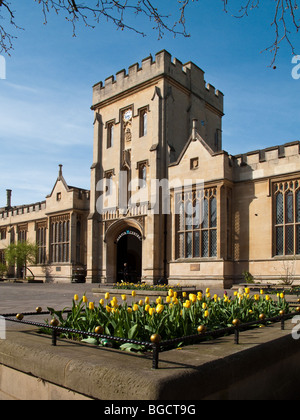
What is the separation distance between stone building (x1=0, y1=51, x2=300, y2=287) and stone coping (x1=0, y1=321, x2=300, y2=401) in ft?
52.3

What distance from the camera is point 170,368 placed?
268 centimetres

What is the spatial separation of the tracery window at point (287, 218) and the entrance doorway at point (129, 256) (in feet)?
29.1

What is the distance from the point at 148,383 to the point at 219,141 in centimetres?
2985

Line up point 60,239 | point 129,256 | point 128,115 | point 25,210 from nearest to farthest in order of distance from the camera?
point 128,115
point 60,239
point 129,256
point 25,210

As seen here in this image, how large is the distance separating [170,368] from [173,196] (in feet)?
67.9

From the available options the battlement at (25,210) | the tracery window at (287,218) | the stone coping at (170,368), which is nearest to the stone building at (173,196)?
the tracery window at (287,218)

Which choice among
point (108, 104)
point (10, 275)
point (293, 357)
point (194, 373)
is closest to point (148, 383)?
point (194, 373)

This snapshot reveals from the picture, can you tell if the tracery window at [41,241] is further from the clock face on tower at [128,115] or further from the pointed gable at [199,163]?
the pointed gable at [199,163]

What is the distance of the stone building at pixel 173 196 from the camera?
20047 millimetres

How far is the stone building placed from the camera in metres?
20.0

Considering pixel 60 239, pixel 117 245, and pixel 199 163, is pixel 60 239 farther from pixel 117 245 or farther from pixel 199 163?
pixel 199 163

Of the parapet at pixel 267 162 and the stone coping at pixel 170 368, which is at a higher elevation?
the parapet at pixel 267 162

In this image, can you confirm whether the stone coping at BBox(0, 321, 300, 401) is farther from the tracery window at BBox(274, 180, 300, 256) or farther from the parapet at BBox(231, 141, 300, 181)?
the parapet at BBox(231, 141, 300, 181)

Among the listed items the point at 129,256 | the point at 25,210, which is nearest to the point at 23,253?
the point at 25,210
